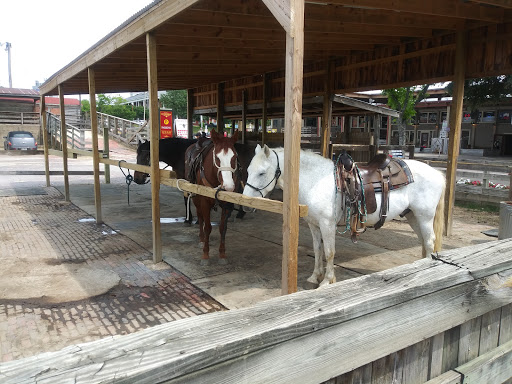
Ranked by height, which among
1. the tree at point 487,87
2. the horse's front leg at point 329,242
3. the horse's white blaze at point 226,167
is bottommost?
the horse's front leg at point 329,242

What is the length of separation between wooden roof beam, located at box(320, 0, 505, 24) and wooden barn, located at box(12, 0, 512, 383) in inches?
0.6

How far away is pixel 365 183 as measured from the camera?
4082 millimetres

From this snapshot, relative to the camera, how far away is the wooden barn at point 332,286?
40.1 inches

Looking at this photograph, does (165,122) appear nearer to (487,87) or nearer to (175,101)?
(487,87)

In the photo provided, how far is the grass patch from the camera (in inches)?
333

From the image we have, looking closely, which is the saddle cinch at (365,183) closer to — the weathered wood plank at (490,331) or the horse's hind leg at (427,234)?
the horse's hind leg at (427,234)

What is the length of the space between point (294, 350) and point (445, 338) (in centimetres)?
86

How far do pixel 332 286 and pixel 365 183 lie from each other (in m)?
2.84

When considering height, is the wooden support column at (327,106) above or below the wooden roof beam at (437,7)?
below

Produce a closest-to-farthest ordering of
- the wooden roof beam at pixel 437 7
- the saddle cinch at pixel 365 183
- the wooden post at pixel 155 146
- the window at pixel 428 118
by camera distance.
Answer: the wooden roof beam at pixel 437 7 → the saddle cinch at pixel 365 183 → the wooden post at pixel 155 146 → the window at pixel 428 118

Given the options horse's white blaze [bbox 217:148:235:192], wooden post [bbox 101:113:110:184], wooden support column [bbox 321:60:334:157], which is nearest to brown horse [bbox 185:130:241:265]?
horse's white blaze [bbox 217:148:235:192]

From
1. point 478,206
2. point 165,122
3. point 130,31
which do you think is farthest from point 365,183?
point 165,122

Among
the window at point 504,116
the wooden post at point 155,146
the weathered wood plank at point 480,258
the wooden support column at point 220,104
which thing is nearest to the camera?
the weathered wood plank at point 480,258

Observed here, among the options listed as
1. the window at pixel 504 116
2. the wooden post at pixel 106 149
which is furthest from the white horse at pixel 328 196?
the window at pixel 504 116
